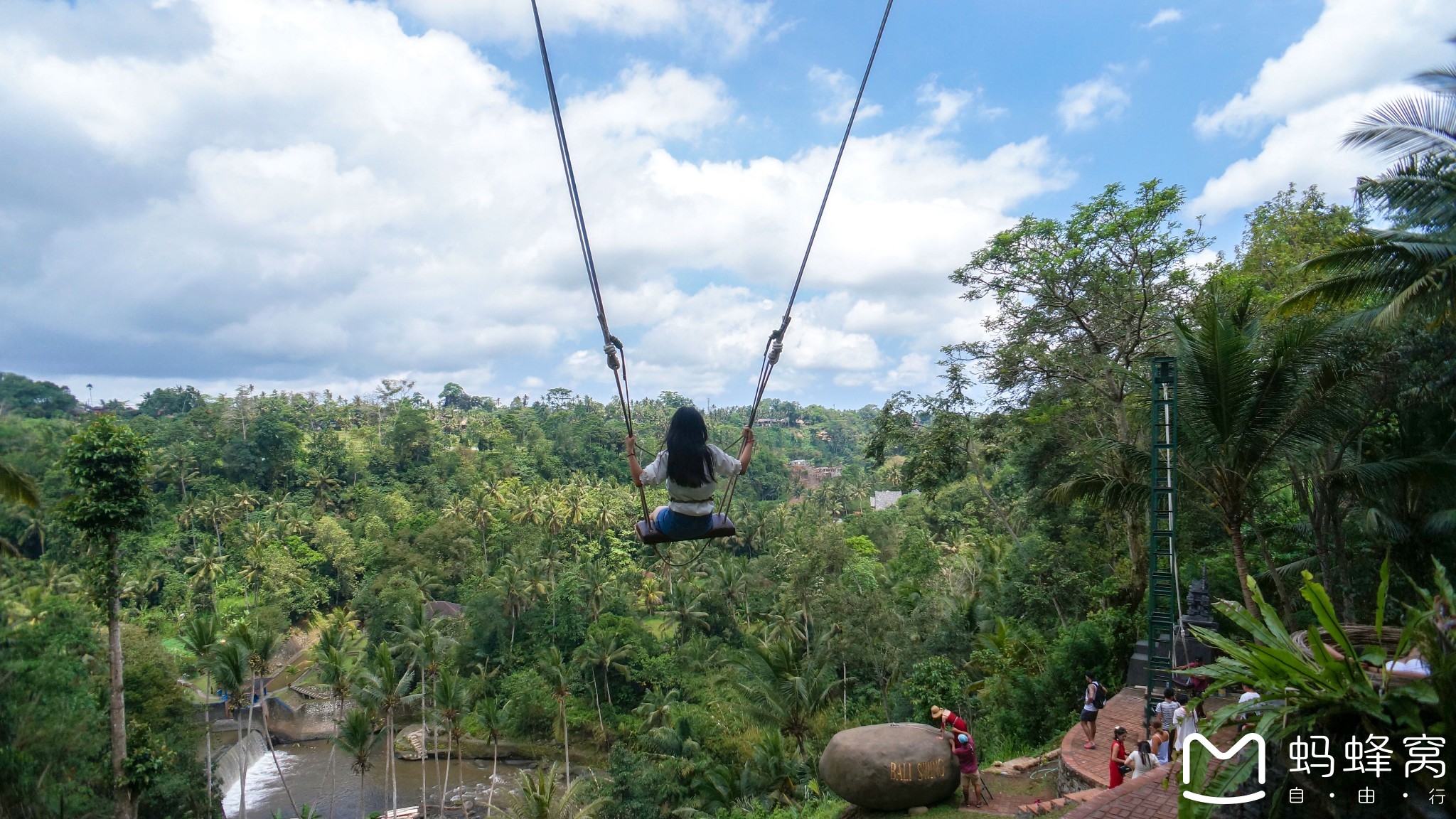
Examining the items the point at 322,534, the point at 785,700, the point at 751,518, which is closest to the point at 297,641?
the point at 322,534

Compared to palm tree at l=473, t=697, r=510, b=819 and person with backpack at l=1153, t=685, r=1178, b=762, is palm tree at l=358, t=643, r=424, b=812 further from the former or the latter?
person with backpack at l=1153, t=685, r=1178, b=762

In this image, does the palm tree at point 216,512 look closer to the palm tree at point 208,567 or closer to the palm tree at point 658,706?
the palm tree at point 208,567

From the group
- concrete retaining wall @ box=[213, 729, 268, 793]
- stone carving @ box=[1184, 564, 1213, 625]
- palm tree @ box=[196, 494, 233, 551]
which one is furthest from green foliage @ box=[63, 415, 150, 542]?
palm tree @ box=[196, 494, 233, 551]

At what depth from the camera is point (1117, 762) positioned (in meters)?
7.79

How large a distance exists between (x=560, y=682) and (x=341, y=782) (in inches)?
357

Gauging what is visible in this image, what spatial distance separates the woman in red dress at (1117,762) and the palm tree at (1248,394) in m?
2.23

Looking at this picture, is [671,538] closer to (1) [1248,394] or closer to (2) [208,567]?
(1) [1248,394]

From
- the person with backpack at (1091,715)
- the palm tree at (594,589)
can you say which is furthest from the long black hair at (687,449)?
the palm tree at (594,589)

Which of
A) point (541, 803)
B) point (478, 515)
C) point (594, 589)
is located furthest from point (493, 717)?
point (541, 803)

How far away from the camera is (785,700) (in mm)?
18516

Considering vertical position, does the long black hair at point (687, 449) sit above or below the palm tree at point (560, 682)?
above

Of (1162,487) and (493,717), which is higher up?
(1162,487)

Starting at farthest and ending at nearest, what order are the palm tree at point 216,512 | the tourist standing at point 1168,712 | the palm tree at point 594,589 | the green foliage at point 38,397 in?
the green foliage at point 38,397, the palm tree at point 216,512, the palm tree at point 594,589, the tourist standing at point 1168,712

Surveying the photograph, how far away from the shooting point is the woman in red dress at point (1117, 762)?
7.76 meters
